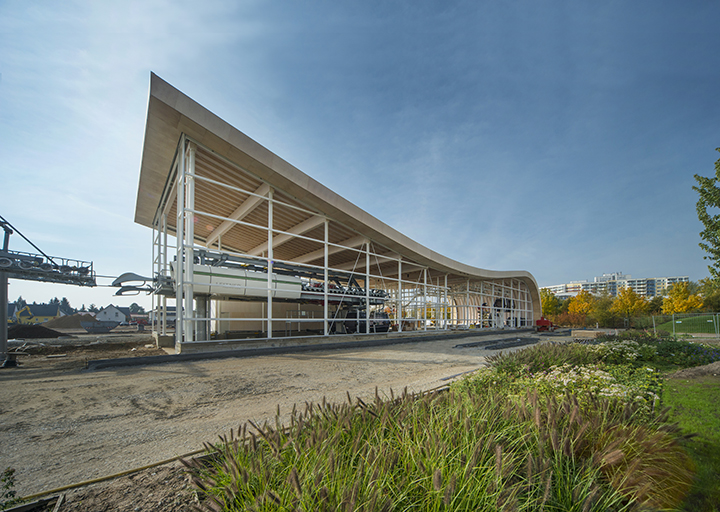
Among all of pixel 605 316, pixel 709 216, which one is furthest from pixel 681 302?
pixel 709 216

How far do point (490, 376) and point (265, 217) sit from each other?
51.6 ft

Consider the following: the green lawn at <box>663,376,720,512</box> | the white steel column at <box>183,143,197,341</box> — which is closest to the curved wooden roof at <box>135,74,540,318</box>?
the white steel column at <box>183,143,197,341</box>

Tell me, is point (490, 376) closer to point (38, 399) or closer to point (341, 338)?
point (38, 399)

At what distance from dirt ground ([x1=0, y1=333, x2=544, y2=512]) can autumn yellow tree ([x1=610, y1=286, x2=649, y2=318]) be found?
A: 129 ft

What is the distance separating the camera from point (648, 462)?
2.50 metres

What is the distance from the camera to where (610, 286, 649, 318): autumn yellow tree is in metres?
37.6

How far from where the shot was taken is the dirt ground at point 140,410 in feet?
9.27

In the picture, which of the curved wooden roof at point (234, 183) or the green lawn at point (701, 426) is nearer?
the green lawn at point (701, 426)

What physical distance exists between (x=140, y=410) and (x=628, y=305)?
4866cm

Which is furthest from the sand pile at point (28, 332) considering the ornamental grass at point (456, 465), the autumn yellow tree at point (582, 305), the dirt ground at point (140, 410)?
the autumn yellow tree at point (582, 305)

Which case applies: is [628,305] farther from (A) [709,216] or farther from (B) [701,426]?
(B) [701,426]

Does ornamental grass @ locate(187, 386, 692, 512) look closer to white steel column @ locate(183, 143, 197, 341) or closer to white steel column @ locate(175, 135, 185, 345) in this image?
white steel column @ locate(183, 143, 197, 341)

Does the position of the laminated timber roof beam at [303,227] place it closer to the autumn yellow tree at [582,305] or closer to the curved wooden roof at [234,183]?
the curved wooden roof at [234,183]

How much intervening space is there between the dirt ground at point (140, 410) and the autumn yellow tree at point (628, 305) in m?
39.3
